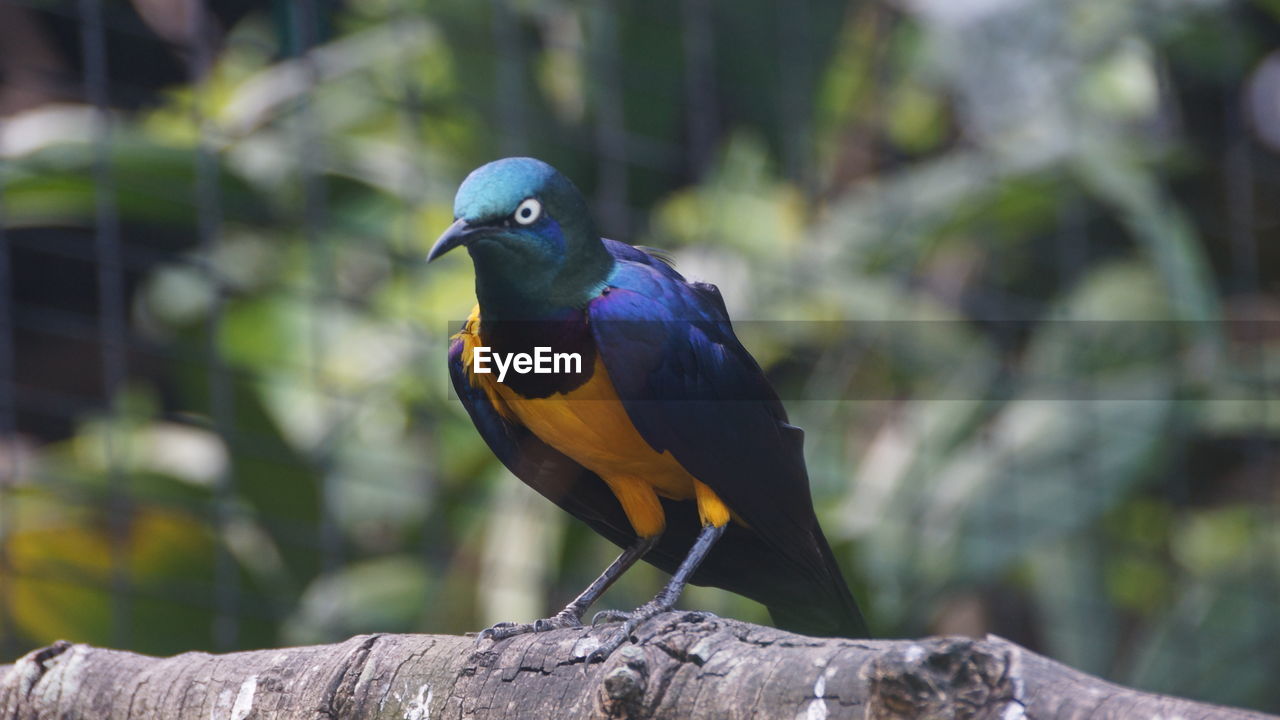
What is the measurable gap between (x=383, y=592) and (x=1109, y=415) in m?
2.29

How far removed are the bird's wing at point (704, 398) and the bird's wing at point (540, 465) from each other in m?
0.21

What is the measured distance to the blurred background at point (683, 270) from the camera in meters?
3.73

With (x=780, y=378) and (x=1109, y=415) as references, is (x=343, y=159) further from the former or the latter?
(x=1109, y=415)

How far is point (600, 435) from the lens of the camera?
63.4 inches

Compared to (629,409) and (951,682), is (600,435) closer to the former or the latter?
(629,409)

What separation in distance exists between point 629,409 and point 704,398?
3.8 inches

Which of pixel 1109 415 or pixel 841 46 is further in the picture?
pixel 841 46

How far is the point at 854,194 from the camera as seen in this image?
16.0 ft

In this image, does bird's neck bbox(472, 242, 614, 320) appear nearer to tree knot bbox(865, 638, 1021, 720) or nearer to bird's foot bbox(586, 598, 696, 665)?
bird's foot bbox(586, 598, 696, 665)

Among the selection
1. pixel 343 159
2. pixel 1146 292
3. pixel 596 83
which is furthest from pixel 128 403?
pixel 1146 292

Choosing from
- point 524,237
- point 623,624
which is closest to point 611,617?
point 623,624

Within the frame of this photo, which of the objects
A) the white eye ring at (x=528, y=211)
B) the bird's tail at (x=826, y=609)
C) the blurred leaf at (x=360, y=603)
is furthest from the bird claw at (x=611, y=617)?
the blurred leaf at (x=360, y=603)

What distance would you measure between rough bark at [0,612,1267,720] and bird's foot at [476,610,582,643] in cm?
2

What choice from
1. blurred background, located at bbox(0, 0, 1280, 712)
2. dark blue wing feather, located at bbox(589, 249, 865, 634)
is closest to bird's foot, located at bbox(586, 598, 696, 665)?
dark blue wing feather, located at bbox(589, 249, 865, 634)
